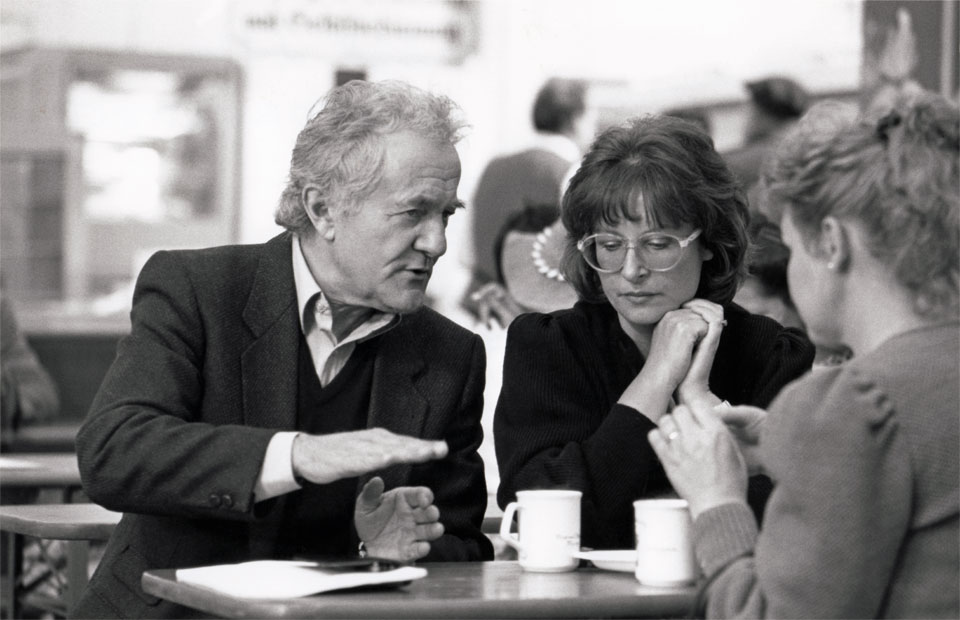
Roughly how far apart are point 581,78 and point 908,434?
715cm

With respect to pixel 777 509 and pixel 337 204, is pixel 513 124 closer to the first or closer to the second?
pixel 337 204

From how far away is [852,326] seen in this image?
5.67ft

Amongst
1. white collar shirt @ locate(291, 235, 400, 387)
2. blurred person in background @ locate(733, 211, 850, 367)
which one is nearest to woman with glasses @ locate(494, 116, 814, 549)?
white collar shirt @ locate(291, 235, 400, 387)

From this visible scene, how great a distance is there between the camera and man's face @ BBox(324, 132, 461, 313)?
246cm

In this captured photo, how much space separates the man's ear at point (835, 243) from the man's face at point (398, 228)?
89 cm

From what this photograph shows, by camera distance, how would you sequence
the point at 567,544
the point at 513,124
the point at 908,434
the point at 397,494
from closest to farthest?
1. the point at 908,434
2. the point at 567,544
3. the point at 397,494
4. the point at 513,124

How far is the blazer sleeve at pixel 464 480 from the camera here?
2.45 m

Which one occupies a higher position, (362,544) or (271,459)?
(271,459)

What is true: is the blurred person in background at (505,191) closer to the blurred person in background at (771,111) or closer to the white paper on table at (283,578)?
the blurred person in background at (771,111)

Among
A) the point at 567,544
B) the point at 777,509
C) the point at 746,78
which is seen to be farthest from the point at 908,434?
the point at 746,78

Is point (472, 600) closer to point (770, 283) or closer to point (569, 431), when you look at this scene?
point (569, 431)

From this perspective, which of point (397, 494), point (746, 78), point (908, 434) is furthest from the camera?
point (746, 78)

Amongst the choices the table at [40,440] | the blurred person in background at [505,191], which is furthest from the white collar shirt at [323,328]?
the table at [40,440]

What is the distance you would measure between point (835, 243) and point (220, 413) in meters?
1.13
